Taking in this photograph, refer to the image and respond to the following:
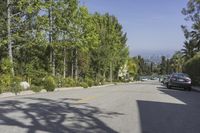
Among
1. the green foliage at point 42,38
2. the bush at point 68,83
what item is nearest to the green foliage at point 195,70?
the green foliage at point 42,38

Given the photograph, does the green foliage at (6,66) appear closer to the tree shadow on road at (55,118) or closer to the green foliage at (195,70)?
the tree shadow on road at (55,118)

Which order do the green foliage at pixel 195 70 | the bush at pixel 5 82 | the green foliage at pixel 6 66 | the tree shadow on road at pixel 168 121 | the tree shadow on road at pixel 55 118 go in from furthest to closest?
the green foliage at pixel 195 70, the green foliage at pixel 6 66, the bush at pixel 5 82, the tree shadow on road at pixel 168 121, the tree shadow on road at pixel 55 118

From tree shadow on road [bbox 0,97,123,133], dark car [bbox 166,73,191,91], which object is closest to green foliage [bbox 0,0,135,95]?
dark car [bbox 166,73,191,91]

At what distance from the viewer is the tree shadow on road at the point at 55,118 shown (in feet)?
32.1

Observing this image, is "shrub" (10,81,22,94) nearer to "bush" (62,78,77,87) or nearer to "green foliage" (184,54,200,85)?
"bush" (62,78,77,87)

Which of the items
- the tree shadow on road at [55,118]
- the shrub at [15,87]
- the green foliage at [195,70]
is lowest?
the tree shadow on road at [55,118]

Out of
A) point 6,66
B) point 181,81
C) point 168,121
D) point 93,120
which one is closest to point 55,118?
point 93,120

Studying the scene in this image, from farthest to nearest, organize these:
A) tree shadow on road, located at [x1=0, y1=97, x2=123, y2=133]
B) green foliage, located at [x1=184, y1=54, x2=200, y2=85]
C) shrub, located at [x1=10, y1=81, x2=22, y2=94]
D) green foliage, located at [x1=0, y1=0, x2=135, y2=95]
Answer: green foliage, located at [x1=184, y1=54, x2=200, y2=85] → green foliage, located at [x1=0, y1=0, x2=135, y2=95] → shrub, located at [x1=10, y1=81, x2=22, y2=94] → tree shadow on road, located at [x1=0, y1=97, x2=123, y2=133]

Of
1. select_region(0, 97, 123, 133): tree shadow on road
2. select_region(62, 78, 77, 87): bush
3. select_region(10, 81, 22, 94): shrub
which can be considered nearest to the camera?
select_region(0, 97, 123, 133): tree shadow on road

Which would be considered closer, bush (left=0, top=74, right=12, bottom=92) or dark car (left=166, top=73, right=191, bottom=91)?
bush (left=0, top=74, right=12, bottom=92)


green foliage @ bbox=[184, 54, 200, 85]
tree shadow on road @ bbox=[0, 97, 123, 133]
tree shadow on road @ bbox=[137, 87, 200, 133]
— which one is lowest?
tree shadow on road @ bbox=[137, 87, 200, 133]

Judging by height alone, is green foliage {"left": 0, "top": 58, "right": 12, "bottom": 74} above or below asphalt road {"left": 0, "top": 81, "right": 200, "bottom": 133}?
above

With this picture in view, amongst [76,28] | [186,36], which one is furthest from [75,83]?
[186,36]

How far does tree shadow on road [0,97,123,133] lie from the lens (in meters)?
9.80
